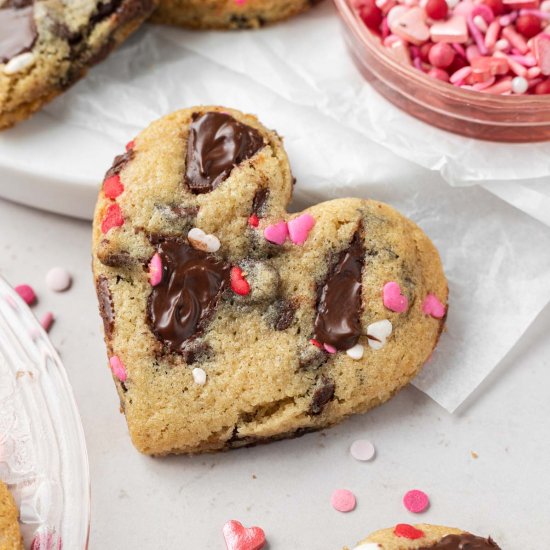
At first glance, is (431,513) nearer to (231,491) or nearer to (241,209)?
(231,491)

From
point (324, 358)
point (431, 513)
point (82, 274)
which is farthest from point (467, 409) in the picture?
point (82, 274)

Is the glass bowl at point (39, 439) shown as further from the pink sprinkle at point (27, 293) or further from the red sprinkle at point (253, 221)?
the red sprinkle at point (253, 221)

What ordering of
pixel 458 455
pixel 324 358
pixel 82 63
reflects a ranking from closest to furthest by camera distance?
1. pixel 324 358
2. pixel 458 455
3. pixel 82 63

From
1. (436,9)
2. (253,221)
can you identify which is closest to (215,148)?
(253,221)

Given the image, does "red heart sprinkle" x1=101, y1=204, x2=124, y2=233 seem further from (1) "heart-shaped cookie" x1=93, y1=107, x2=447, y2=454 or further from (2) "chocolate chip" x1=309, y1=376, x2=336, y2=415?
(2) "chocolate chip" x1=309, y1=376, x2=336, y2=415

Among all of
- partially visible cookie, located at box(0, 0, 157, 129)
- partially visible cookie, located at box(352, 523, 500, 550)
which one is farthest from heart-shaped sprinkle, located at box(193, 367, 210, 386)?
partially visible cookie, located at box(0, 0, 157, 129)

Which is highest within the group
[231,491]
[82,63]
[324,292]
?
[82,63]

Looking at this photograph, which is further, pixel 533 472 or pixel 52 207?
pixel 52 207
